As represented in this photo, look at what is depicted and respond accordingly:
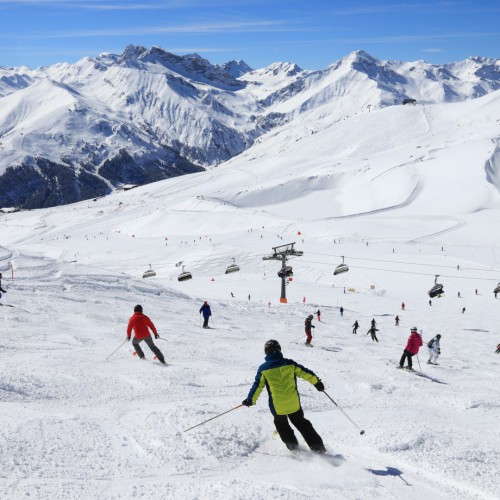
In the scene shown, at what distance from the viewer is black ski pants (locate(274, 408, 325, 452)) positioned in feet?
23.0

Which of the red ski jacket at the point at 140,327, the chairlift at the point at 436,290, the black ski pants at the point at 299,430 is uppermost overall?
the red ski jacket at the point at 140,327

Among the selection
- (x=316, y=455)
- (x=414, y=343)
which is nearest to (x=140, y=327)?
(x=316, y=455)

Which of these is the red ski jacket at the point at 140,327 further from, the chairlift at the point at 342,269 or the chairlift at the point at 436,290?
the chairlift at the point at 342,269

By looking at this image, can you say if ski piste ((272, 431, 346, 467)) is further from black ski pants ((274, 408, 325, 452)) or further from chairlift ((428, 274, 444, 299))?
chairlift ((428, 274, 444, 299))

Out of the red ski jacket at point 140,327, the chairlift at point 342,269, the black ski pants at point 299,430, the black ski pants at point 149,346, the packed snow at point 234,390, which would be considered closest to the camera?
the packed snow at point 234,390

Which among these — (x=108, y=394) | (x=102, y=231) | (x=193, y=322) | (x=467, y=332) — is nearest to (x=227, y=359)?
(x=108, y=394)

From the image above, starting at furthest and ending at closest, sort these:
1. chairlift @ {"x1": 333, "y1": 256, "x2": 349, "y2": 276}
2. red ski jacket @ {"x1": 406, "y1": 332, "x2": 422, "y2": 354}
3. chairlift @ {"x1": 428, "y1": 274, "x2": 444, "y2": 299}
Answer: chairlift @ {"x1": 333, "y1": 256, "x2": 349, "y2": 276}, chairlift @ {"x1": 428, "y1": 274, "x2": 444, "y2": 299}, red ski jacket @ {"x1": 406, "y1": 332, "x2": 422, "y2": 354}

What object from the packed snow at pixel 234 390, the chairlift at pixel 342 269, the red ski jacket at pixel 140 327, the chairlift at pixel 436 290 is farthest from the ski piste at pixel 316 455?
the chairlift at pixel 342 269

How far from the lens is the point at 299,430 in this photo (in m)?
7.09

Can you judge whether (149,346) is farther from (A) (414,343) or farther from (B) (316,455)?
(A) (414,343)

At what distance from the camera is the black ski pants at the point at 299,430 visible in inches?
276

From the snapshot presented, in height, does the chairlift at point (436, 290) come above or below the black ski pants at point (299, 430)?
below

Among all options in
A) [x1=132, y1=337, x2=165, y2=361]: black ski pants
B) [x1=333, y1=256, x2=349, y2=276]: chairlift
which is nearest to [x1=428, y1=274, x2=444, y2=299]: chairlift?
[x1=333, y1=256, x2=349, y2=276]: chairlift

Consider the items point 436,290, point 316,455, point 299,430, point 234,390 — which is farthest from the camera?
point 436,290
